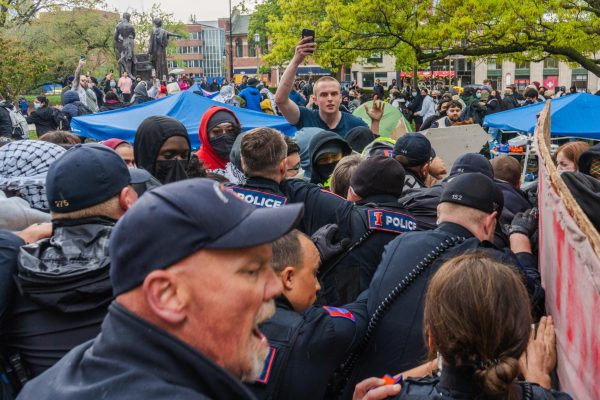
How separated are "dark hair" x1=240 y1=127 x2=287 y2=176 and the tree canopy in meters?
12.1

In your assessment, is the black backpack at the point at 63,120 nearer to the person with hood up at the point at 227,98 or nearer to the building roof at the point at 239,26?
the person with hood up at the point at 227,98

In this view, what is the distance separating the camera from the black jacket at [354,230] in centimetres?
334

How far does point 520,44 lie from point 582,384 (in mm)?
14590

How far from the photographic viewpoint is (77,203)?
266 centimetres

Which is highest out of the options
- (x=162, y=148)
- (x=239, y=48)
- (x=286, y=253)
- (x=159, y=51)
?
(x=239, y=48)

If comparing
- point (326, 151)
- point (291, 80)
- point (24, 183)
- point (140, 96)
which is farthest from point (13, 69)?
point (24, 183)

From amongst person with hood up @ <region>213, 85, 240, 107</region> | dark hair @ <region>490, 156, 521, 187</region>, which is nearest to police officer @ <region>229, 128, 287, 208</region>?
dark hair @ <region>490, 156, 521, 187</region>

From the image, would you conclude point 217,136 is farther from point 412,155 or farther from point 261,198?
point 261,198

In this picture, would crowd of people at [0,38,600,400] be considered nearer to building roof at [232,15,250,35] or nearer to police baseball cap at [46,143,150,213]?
police baseball cap at [46,143,150,213]

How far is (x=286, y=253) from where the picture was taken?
8.66 ft

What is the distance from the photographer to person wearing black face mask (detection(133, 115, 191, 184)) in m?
4.64

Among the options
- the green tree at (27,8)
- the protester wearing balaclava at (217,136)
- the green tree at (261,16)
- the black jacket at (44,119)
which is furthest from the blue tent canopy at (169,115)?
the green tree at (261,16)

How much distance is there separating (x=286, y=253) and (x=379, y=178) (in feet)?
3.93

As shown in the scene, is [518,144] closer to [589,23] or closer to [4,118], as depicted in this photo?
[589,23]
